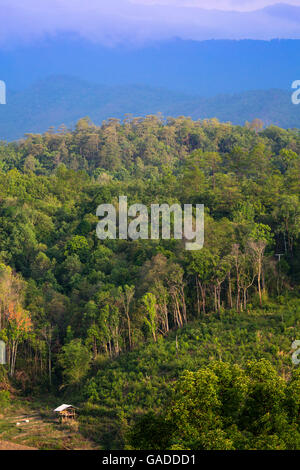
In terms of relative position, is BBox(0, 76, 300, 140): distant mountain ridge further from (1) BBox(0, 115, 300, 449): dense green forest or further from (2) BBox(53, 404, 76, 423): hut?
(2) BBox(53, 404, 76, 423): hut

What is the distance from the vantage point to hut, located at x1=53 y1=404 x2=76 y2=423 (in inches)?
816

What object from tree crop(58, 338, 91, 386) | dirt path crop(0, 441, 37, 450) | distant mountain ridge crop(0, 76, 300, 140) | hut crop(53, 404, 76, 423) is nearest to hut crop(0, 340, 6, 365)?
tree crop(58, 338, 91, 386)

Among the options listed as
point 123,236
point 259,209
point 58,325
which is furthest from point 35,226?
point 259,209

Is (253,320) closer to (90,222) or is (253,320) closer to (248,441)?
(248,441)

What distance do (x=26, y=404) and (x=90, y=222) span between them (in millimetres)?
15805

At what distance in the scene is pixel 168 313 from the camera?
27.0 meters

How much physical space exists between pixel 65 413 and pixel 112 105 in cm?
15151

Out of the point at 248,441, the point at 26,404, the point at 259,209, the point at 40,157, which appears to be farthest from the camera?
the point at 40,157

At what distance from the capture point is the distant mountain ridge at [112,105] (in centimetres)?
12706

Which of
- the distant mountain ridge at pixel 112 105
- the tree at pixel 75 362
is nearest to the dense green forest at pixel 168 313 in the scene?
the tree at pixel 75 362

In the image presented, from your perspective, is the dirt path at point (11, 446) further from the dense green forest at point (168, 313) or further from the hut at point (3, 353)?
the hut at point (3, 353)

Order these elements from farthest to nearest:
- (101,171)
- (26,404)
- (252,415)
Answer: (101,171) < (26,404) < (252,415)

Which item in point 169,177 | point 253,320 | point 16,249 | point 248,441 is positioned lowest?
point 248,441

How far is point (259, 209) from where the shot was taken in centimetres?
3158
